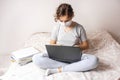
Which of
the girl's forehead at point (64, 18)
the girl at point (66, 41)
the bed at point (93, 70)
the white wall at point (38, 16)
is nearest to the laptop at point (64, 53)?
the girl at point (66, 41)

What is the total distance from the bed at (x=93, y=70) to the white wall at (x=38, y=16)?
22 centimetres

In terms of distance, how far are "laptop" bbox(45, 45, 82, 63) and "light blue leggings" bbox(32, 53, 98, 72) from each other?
0.04 metres

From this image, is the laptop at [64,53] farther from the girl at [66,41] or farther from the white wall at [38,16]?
the white wall at [38,16]

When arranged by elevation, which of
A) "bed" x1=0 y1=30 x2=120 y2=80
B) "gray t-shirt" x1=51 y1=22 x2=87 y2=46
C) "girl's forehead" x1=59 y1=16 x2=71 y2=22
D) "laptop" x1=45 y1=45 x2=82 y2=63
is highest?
"girl's forehead" x1=59 y1=16 x2=71 y2=22

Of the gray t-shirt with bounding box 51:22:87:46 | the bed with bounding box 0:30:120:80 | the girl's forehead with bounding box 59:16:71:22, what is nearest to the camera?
the bed with bounding box 0:30:120:80

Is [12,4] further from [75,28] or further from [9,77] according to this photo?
[9,77]

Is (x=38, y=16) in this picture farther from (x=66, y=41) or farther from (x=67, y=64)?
(x=67, y=64)

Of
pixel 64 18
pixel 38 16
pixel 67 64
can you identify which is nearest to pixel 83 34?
pixel 64 18

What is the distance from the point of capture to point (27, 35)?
8.41 ft

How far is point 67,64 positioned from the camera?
1.78m

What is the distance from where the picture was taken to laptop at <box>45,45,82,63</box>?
1689mm

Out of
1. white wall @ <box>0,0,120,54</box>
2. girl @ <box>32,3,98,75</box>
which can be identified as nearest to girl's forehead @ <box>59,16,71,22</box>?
girl @ <box>32,3,98,75</box>

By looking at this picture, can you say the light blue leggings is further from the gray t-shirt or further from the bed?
the gray t-shirt

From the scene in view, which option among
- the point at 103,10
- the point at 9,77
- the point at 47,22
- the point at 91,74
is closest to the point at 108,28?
the point at 103,10
